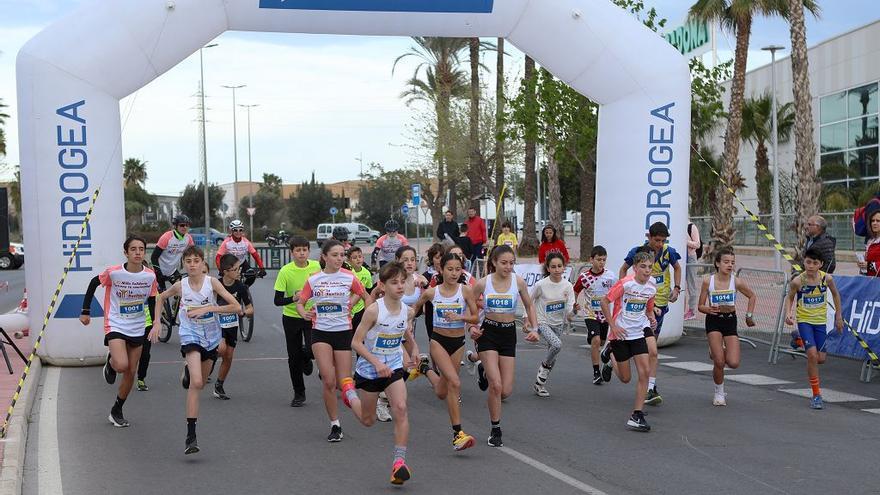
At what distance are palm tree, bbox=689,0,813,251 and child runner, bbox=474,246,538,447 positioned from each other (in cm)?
1984

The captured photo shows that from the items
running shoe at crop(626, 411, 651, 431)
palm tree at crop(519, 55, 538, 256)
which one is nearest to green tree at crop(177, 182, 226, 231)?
palm tree at crop(519, 55, 538, 256)

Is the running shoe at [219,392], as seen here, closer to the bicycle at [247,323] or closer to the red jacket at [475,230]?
the bicycle at [247,323]

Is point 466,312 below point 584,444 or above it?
above

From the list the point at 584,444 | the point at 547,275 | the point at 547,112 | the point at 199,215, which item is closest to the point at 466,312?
the point at 584,444

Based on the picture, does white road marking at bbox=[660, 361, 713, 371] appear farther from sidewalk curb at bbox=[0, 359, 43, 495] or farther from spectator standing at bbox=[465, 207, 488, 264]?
spectator standing at bbox=[465, 207, 488, 264]

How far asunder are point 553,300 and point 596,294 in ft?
2.73

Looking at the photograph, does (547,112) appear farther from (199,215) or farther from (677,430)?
(199,215)

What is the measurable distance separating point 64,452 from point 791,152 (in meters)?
43.3

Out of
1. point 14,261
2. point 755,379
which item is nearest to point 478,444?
point 755,379

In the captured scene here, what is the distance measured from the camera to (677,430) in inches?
368

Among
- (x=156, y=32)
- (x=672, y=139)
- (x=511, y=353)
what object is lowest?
(x=511, y=353)

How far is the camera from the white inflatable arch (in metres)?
13.1

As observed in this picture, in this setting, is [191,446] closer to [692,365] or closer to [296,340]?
[296,340]

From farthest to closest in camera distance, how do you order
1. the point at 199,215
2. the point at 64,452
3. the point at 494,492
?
the point at 199,215 → the point at 64,452 → the point at 494,492
